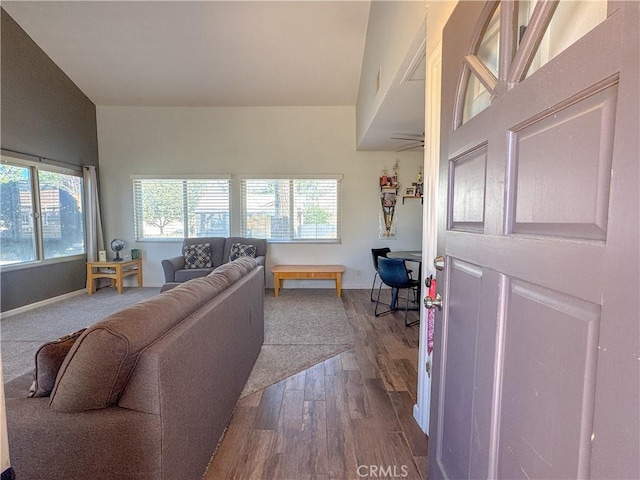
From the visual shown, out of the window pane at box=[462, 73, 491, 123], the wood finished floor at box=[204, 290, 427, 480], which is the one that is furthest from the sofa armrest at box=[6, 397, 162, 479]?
the window pane at box=[462, 73, 491, 123]

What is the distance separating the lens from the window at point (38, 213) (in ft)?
12.8

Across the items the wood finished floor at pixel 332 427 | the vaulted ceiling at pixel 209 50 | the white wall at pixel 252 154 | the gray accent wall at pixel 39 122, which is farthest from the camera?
the white wall at pixel 252 154

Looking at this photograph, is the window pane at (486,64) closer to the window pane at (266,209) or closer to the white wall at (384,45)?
the white wall at (384,45)

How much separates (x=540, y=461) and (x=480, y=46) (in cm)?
109

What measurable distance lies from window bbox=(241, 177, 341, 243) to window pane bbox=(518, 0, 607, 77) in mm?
4739

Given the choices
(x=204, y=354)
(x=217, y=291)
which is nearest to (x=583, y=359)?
(x=204, y=354)

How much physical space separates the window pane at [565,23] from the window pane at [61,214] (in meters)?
5.69

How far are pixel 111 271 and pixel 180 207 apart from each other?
1596 millimetres

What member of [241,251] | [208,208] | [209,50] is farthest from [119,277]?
[209,50]

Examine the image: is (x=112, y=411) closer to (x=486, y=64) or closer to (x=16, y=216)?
(x=486, y=64)

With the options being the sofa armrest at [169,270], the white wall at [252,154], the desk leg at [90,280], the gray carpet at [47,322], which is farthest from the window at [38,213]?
the sofa armrest at [169,270]

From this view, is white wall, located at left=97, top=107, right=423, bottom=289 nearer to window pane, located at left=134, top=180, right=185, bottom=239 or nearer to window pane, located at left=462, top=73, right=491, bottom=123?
window pane, located at left=134, top=180, right=185, bottom=239

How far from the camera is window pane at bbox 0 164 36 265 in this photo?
3846mm

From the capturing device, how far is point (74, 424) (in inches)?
39.7
